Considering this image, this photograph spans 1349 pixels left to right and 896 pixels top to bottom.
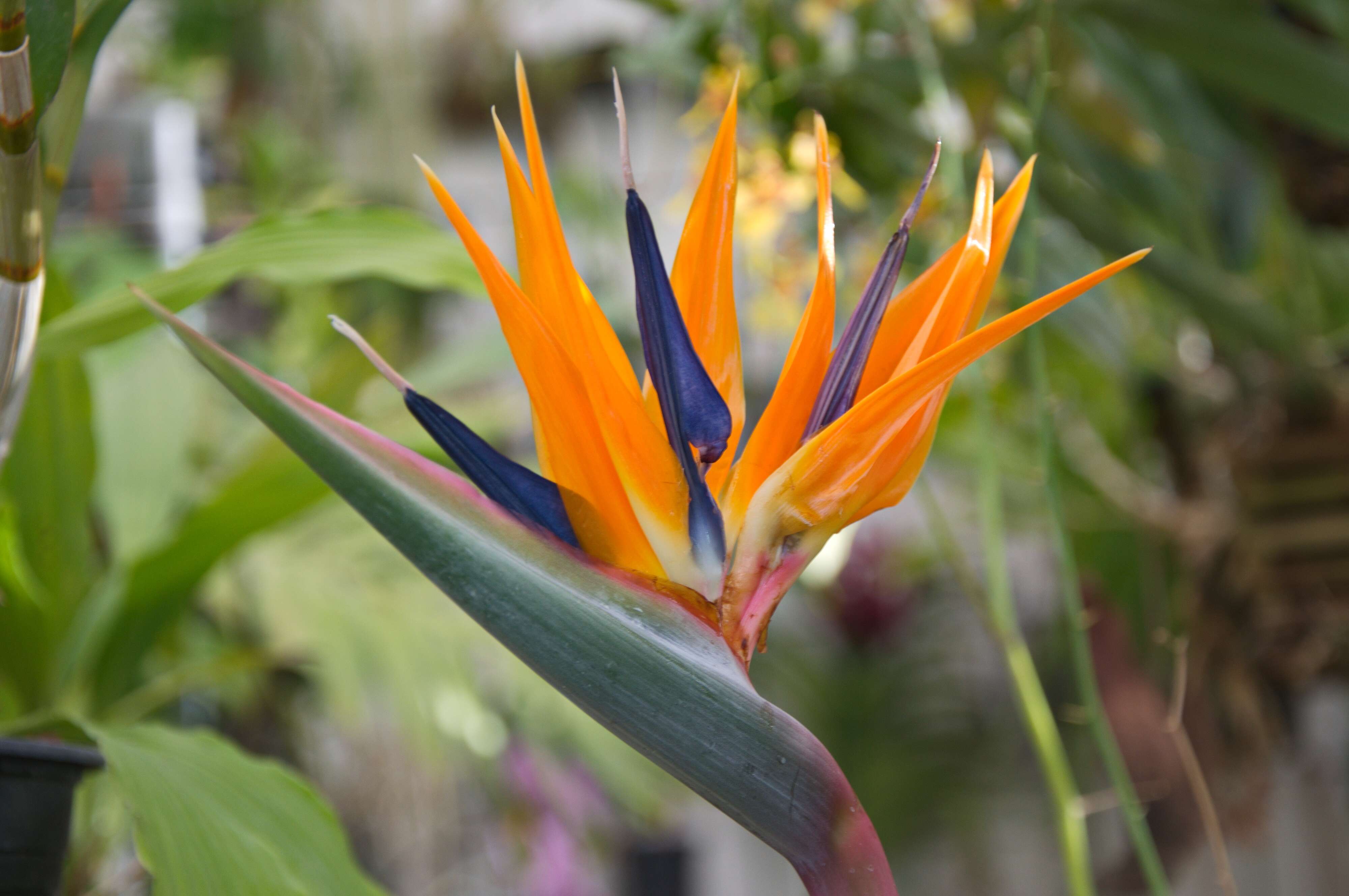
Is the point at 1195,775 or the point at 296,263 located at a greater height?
the point at 296,263

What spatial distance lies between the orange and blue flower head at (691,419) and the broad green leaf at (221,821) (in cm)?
14

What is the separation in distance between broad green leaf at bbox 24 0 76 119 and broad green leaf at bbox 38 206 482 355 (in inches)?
3.2

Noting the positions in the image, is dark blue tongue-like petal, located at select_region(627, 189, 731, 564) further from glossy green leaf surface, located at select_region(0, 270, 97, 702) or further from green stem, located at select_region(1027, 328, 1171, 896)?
glossy green leaf surface, located at select_region(0, 270, 97, 702)

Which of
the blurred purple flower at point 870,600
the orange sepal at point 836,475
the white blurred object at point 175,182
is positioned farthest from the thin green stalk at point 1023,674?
the blurred purple flower at point 870,600

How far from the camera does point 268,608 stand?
77 cm

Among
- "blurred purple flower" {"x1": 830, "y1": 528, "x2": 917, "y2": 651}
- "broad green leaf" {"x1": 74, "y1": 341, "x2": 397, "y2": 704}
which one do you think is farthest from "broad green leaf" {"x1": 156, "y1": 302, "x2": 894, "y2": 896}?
"blurred purple flower" {"x1": 830, "y1": 528, "x2": 917, "y2": 651}

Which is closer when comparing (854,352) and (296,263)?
(854,352)

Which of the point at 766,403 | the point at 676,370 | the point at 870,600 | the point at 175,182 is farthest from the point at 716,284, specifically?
the point at 870,600

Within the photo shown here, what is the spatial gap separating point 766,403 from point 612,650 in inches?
30.7

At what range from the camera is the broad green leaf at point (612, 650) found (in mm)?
178

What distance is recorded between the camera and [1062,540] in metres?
0.35

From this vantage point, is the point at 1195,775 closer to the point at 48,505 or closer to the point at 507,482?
the point at 507,482

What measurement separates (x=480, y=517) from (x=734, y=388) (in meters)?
0.07

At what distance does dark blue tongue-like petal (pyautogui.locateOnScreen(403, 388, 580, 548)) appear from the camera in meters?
0.20
